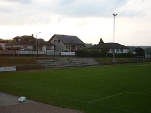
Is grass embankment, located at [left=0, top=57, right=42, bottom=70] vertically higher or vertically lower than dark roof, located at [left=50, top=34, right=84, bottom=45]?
lower

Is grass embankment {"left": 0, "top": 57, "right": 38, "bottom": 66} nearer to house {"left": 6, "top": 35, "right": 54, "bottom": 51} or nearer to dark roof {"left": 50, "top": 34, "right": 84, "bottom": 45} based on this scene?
house {"left": 6, "top": 35, "right": 54, "bottom": 51}

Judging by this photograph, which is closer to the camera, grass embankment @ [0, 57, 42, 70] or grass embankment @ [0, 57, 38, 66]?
grass embankment @ [0, 57, 42, 70]

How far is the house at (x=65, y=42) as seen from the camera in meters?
76.2

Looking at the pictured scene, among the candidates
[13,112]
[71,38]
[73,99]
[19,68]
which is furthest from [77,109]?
[71,38]

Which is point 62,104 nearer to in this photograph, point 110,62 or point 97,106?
point 97,106

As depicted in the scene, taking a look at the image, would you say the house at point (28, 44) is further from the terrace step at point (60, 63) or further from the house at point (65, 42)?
the terrace step at point (60, 63)

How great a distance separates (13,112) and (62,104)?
2759mm

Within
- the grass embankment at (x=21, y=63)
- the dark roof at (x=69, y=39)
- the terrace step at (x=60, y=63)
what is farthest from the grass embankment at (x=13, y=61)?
the dark roof at (x=69, y=39)

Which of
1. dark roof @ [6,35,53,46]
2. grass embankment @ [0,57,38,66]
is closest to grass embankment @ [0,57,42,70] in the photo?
grass embankment @ [0,57,38,66]

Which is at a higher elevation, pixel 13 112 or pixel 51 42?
pixel 51 42

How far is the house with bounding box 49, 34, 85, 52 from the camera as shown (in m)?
76.2

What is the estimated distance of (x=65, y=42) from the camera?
75625 millimetres

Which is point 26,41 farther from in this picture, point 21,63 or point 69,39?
point 21,63

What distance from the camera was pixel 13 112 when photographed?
10562 millimetres
